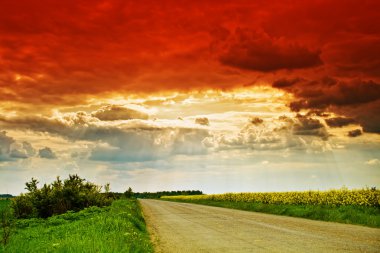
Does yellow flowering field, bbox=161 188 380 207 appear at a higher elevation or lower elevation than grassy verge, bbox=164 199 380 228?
higher

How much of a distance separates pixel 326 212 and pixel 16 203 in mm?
24032

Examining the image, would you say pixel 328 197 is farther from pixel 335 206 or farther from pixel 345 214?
pixel 345 214

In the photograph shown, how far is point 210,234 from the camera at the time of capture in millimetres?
18328

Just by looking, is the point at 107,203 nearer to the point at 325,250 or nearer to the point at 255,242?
the point at 255,242

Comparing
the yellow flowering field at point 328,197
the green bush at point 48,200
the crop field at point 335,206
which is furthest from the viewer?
the green bush at point 48,200

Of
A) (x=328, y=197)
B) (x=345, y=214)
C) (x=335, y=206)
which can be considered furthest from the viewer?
(x=328, y=197)

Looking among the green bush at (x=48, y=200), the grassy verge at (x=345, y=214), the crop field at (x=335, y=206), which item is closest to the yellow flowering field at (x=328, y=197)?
the crop field at (x=335, y=206)

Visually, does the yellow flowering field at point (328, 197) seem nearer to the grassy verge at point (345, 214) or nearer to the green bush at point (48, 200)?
the grassy verge at point (345, 214)

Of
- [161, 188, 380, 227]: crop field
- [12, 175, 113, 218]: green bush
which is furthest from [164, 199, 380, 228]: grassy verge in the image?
[12, 175, 113, 218]: green bush

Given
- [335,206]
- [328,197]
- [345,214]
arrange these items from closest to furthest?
[345,214] < [335,206] < [328,197]

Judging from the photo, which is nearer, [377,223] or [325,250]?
[325,250]

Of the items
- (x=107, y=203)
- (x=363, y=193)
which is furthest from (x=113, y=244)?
(x=107, y=203)

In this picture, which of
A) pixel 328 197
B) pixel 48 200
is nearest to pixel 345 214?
pixel 328 197

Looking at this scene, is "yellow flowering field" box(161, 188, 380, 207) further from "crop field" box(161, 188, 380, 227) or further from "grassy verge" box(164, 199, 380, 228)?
"grassy verge" box(164, 199, 380, 228)
